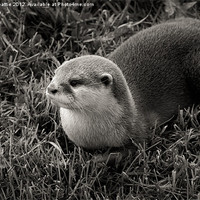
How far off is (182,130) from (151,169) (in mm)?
493

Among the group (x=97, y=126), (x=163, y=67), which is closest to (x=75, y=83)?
(x=97, y=126)

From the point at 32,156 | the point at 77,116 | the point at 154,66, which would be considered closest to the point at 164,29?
the point at 154,66

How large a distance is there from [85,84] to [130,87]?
2.06ft

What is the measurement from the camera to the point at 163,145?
3.98 meters

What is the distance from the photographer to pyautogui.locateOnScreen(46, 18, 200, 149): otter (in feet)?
11.5

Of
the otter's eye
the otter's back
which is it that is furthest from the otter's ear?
the otter's back

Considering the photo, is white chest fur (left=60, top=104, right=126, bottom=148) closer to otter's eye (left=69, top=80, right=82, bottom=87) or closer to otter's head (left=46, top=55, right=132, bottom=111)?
otter's head (left=46, top=55, right=132, bottom=111)

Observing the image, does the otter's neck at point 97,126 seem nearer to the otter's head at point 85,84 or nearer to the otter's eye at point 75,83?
the otter's head at point 85,84

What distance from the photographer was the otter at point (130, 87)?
350 centimetres

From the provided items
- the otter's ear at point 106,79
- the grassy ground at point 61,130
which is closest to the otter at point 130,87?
the otter's ear at point 106,79

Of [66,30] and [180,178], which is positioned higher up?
[66,30]

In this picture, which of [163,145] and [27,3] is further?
[27,3]

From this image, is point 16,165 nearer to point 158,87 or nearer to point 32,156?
point 32,156

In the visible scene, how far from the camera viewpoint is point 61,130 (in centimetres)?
405
